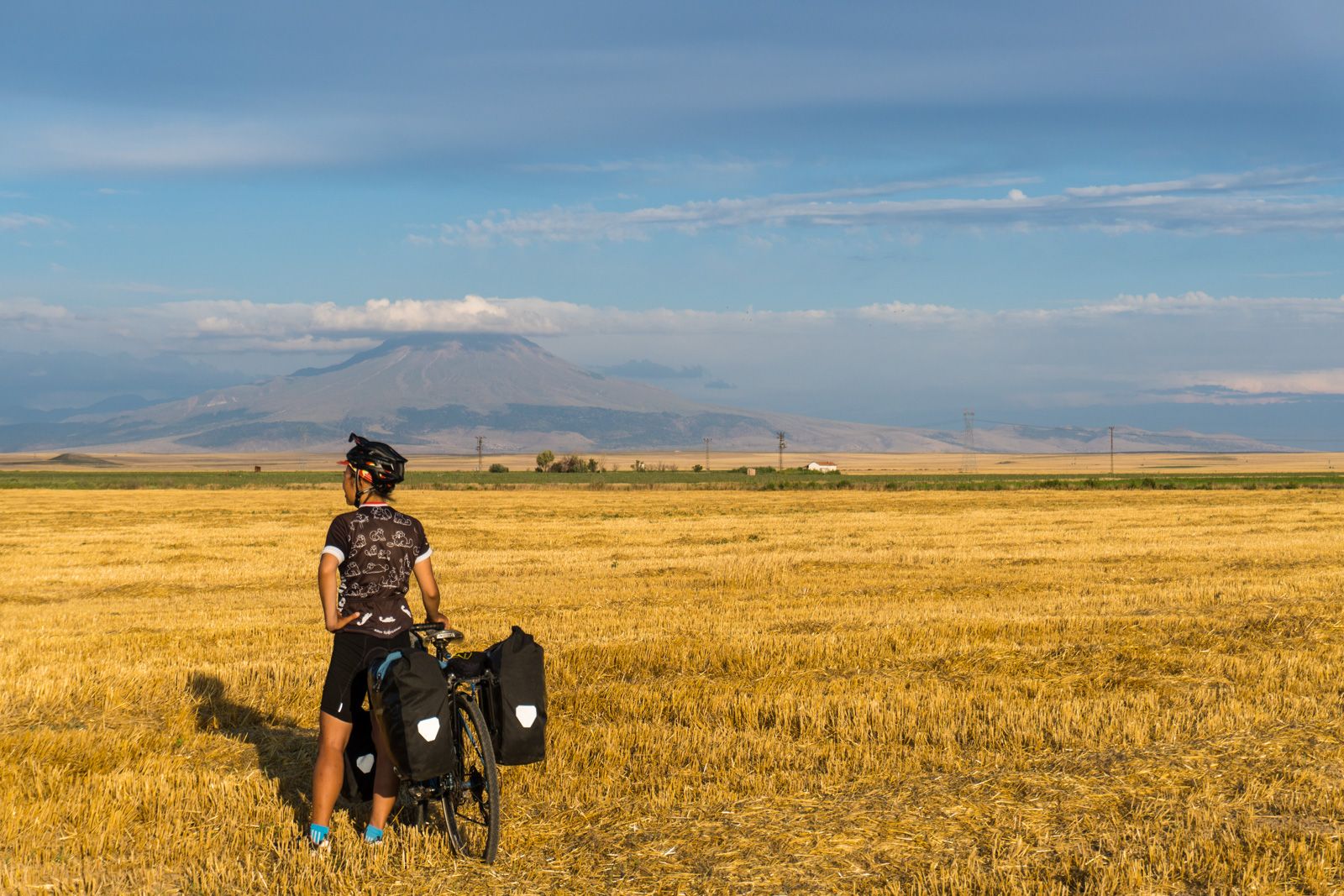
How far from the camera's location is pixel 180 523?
45.1 metres

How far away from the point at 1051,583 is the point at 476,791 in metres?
16.2

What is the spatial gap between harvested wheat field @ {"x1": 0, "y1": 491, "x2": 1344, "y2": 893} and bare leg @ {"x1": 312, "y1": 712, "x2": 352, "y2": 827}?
28 centimetres

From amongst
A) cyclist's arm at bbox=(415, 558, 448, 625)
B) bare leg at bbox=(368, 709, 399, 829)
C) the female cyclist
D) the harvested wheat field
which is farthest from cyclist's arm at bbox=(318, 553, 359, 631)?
the harvested wheat field

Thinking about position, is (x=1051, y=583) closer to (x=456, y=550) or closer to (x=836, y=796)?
(x=836, y=796)

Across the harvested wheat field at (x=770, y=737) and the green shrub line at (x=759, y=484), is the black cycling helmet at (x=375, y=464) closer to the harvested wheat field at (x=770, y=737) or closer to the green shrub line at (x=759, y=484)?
the harvested wheat field at (x=770, y=737)

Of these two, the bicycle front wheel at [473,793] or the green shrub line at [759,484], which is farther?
the green shrub line at [759,484]

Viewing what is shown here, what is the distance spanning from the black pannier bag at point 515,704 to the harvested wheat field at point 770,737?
0.72 meters

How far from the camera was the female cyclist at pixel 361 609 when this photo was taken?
7.72m

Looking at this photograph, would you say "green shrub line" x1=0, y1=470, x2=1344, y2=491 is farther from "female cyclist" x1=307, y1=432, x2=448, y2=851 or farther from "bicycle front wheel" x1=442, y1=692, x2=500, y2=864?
"female cyclist" x1=307, y1=432, x2=448, y2=851

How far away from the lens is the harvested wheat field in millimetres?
7445

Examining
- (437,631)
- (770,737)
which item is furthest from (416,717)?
(770,737)

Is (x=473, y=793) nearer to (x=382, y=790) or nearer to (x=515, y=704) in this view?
(x=382, y=790)

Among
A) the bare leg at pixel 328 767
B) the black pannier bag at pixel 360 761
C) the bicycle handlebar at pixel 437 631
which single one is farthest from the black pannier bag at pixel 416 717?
the black pannier bag at pixel 360 761

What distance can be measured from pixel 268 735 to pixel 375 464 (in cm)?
408
